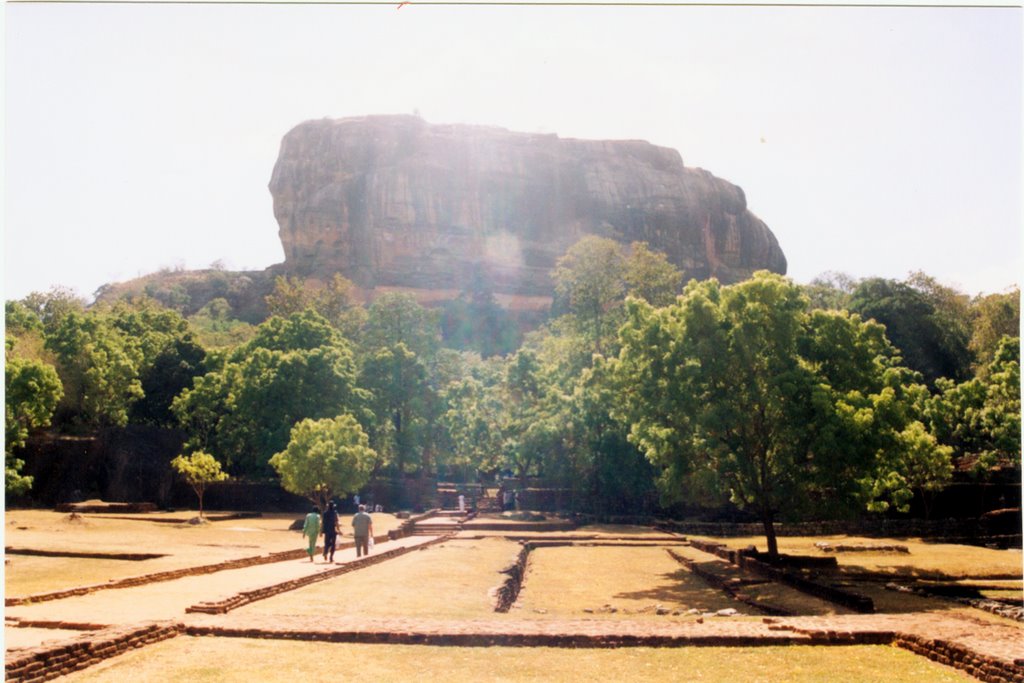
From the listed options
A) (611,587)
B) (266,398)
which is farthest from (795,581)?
(266,398)

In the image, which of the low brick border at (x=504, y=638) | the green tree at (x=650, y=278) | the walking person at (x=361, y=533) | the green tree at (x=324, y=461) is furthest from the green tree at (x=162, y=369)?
the low brick border at (x=504, y=638)

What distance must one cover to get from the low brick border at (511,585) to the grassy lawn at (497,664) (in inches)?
178

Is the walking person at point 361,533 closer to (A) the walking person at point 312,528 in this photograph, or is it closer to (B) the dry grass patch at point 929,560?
(A) the walking person at point 312,528

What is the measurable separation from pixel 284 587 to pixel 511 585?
4.30m

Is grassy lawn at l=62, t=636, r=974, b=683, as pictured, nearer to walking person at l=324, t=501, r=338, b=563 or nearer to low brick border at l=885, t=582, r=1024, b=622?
low brick border at l=885, t=582, r=1024, b=622

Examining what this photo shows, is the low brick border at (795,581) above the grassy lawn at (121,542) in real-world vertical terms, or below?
below

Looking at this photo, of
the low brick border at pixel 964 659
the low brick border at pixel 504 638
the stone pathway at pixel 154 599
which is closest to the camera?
the low brick border at pixel 964 659

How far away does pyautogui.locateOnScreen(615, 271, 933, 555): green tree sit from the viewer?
1833 centimetres

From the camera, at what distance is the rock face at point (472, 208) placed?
8881cm

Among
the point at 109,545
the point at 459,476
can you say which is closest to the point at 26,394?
the point at 109,545

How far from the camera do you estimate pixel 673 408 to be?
1956cm

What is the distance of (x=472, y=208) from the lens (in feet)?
299

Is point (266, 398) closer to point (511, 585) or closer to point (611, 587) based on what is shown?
point (511, 585)

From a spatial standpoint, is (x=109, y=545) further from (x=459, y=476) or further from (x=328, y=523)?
(x=459, y=476)
